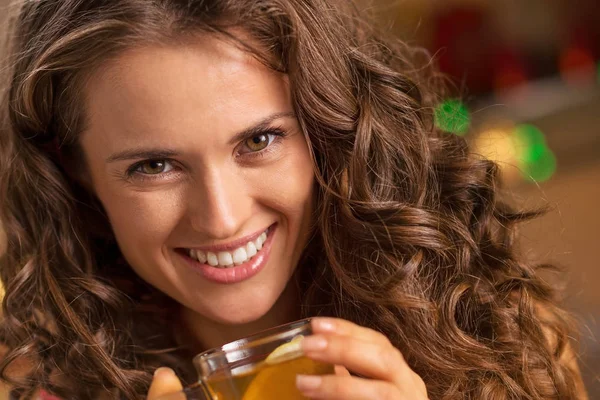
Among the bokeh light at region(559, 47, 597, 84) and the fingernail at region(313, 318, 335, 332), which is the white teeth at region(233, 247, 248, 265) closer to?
the fingernail at region(313, 318, 335, 332)

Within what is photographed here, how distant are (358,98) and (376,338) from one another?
471 mm

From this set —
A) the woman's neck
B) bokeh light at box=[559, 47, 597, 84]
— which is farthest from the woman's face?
bokeh light at box=[559, 47, 597, 84]

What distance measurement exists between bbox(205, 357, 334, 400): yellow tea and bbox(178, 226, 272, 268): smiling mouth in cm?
37

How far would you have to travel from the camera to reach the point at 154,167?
124cm

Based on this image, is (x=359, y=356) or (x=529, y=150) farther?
(x=529, y=150)

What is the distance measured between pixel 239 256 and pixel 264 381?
38 centimetres

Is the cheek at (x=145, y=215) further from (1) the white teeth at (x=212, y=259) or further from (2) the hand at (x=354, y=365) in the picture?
(2) the hand at (x=354, y=365)

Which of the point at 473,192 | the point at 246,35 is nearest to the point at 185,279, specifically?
the point at 246,35

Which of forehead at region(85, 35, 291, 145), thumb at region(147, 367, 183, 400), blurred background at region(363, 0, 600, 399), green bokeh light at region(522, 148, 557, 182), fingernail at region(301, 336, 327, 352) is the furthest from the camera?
green bokeh light at region(522, 148, 557, 182)

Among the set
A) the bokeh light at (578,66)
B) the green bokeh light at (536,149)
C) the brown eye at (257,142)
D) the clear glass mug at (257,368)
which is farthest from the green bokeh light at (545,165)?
the clear glass mug at (257,368)

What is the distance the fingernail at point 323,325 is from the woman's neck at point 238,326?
0.55 metres

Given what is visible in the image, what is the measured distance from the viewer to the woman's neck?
1.46 metres

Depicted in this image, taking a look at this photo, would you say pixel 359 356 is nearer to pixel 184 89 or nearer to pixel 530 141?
pixel 184 89

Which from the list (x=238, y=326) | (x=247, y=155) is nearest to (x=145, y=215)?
(x=247, y=155)
